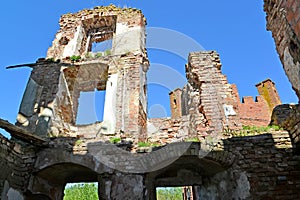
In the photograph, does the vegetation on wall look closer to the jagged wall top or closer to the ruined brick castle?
the ruined brick castle

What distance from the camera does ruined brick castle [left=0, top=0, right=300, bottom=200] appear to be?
4742mm

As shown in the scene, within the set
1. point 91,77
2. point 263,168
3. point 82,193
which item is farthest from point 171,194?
point 263,168

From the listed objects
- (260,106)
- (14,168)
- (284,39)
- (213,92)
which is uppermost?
(260,106)

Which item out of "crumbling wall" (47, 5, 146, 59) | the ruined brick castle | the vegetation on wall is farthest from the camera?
the vegetation on wall

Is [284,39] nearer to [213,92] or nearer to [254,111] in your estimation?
[213,92]

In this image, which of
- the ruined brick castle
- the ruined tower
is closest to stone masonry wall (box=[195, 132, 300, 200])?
the ruined brick castle

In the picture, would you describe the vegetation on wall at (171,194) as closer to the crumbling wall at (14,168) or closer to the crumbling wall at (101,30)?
the crumbling wall at (101,30)

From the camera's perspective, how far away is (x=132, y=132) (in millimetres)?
6602

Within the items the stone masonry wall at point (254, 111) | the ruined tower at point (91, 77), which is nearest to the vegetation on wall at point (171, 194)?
the stone masonry wall at point (254, 111)

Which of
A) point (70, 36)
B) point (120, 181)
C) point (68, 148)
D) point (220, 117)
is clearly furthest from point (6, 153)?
point (70, 36)

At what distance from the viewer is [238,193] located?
484cm

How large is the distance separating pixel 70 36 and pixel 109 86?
3.61m

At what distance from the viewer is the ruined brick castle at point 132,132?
15.6 ft

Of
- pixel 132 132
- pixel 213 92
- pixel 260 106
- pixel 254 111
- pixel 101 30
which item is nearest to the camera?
pixel 132 132
